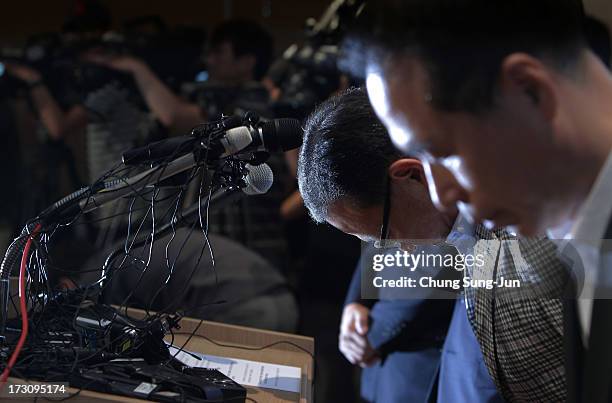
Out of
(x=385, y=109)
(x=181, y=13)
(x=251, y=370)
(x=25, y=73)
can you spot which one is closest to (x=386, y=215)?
(x=251, y=370)

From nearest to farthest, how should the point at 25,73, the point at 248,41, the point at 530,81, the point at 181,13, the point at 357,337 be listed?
the point at 530,81 → the point at 357,337 → the point at 248,41 → the point at 25,73 → the point at 181,13

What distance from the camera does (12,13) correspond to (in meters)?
3.66

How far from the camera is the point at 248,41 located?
264 cm

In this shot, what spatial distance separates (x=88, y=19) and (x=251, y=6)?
101 centimetres

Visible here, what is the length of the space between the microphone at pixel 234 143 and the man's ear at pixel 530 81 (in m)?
0.47

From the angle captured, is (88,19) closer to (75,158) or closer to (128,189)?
(75,158)

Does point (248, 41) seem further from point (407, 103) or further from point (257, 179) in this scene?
point (407, 103)

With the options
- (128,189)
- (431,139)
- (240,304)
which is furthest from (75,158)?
(431,139)

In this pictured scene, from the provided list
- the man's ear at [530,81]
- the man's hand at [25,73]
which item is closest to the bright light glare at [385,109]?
the man's ear at [530,81]

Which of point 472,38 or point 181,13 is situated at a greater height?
point 181,13

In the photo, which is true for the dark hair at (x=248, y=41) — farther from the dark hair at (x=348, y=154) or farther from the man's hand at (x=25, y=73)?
the dark hair at (x=348, y=154)

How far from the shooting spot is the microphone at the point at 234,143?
1.02 meters

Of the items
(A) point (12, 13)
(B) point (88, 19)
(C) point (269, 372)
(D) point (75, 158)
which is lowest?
(C) point (269, 372)

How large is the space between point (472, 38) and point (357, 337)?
4.02 feet
